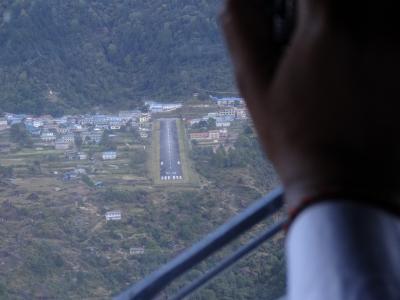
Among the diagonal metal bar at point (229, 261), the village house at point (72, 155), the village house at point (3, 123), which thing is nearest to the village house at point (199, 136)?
the village house at point (72, 155)

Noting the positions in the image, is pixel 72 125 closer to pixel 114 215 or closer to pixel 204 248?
pixel 114 215

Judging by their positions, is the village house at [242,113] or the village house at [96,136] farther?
the village house at [96,136]

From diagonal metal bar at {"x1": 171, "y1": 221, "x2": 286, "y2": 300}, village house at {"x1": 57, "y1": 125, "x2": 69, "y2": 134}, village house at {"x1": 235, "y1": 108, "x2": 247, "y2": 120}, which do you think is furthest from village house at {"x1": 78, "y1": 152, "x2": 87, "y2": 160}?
diagonal metal bar at {"x1": 171, "y1": 221, "x2": 286, "y2": 300}

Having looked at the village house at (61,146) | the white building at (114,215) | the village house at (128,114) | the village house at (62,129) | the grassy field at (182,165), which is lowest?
the white building at (114,215)

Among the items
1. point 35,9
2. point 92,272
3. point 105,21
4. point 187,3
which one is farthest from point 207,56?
point 92,272

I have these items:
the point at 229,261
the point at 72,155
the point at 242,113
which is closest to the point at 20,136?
the point at 72,155

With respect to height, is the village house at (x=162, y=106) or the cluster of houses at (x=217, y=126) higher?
the village house at (x=162, y=106)

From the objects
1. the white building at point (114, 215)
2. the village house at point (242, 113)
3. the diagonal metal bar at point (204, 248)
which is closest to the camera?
the village house at point (242, 113)

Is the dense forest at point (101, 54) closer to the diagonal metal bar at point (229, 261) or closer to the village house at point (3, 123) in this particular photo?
the village house at point (3, 123)
